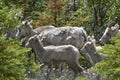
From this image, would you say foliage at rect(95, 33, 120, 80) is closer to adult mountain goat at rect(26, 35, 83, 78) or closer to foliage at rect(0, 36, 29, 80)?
foliage at rect(0, 36, 29, 80)

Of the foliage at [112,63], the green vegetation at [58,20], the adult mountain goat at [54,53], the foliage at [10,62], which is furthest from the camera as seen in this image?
the adult mountain goat at [54,53]

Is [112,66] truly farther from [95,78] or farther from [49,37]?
[49,37]

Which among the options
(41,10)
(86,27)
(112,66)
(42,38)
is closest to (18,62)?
(112,66)

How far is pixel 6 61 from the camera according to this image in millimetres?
5555

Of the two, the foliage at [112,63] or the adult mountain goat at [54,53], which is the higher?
the foliage at [112,63]

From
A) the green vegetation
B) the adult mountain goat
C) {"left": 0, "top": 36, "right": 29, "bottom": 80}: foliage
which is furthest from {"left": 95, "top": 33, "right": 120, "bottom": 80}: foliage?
the adult mountain goat

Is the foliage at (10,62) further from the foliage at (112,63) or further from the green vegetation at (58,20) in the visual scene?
the foliage at (112,63)

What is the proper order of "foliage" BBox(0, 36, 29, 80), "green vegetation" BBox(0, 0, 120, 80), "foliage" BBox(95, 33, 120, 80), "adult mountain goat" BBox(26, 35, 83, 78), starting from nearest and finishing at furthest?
"foliage" BBox(95, 33, 120, 80) < "green vegetation" BBox(0, 0, 120, 80) < "foliage" BBox(0, 36, 29, 80) < "adult mountain goat" BBox(26, 35, 83, 78)

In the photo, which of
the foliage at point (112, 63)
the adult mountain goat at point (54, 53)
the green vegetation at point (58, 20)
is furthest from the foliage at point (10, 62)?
the adult mountain goat at point (54, 53)

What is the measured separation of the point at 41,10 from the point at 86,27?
3.38 metres

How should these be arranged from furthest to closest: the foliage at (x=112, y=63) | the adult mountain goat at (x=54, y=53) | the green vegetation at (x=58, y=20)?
the adult mountain goat at (x=54, y=53), the green vegetation at (x=58, y=20), the foliage at (x=112, y=63)

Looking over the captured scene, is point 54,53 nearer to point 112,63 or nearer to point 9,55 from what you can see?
point 9,55

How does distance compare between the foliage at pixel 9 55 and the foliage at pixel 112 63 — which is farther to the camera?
the foliage at pixel 9 55

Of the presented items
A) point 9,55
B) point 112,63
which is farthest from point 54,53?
point 112,63
